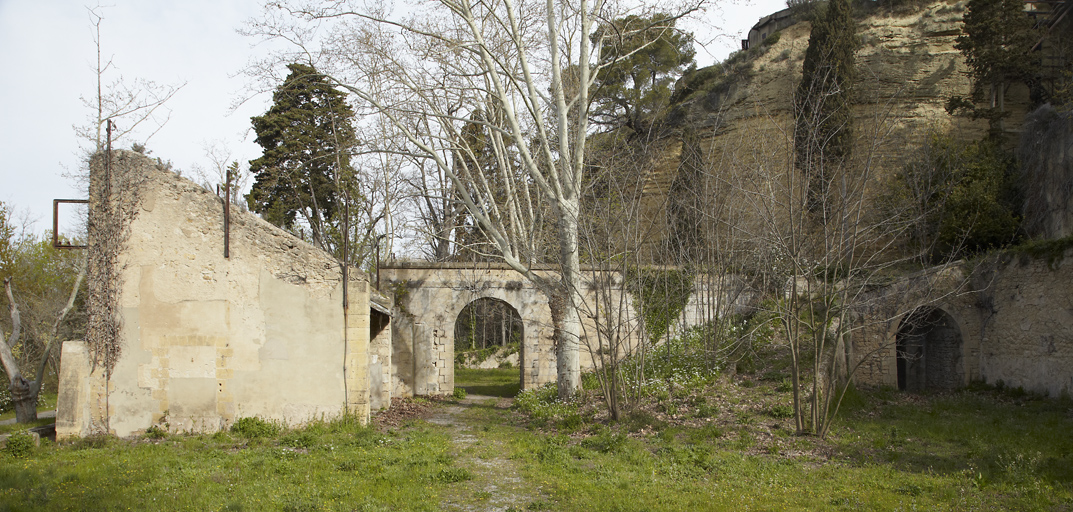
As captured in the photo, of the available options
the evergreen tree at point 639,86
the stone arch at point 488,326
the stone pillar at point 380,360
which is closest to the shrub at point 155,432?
the stone pillar at point 380,360

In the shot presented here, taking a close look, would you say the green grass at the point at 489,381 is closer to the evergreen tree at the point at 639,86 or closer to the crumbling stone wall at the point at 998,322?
the crumbling stone wall at the point at 998,322

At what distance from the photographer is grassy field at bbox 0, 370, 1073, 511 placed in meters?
6.05

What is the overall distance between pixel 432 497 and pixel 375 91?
880 cm

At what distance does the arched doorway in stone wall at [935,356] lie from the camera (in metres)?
15.7

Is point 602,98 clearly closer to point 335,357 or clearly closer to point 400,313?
→ point 400,313

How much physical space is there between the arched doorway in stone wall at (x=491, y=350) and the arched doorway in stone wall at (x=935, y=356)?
9.89m

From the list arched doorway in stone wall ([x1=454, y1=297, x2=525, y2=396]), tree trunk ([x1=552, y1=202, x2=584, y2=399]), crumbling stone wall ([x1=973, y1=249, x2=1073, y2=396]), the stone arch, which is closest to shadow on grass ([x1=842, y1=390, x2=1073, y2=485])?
crumbling stone wall ([x1=973, y1=249, x2=1073, y2=396])

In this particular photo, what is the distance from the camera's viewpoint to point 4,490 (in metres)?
6.44

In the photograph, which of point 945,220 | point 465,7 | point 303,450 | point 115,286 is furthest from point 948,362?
point 115,286

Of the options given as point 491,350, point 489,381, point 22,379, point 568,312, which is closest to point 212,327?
point 22,379

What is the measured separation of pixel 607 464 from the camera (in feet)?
25.0

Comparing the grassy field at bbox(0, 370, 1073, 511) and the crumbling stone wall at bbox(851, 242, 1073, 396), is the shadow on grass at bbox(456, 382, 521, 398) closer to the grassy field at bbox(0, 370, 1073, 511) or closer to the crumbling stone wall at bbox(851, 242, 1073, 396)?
the grassy field at bbox(0, 370, 1073, 511)

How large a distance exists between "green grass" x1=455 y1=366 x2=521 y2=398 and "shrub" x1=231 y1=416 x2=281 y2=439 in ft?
26.7

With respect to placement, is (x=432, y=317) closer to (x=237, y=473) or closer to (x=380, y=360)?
(x=380, y=360)
